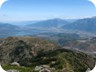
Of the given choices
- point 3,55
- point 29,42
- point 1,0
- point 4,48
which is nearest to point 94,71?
point 1,0

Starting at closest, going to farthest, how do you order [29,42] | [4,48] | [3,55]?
1. [3,55]
2. [4,48]
3. [29,42]

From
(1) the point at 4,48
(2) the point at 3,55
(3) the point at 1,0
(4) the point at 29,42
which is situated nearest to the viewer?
(3) the point at 1,0

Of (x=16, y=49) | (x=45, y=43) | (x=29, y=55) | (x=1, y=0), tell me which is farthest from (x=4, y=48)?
(x=1, y=0)

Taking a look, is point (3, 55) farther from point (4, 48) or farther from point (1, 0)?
point (1, 0)

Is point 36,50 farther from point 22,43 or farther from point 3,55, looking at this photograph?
point 3,55

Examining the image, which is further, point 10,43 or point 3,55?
point 10,43

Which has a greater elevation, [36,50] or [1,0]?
[1,0]

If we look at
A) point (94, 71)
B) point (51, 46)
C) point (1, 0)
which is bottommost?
point (51, 46)

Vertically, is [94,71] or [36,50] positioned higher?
[94,71]

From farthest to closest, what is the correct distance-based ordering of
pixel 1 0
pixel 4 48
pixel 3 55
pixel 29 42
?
pixel 29 42 → pixel 4 48 → pixel 3 55 → pixel 1 0
